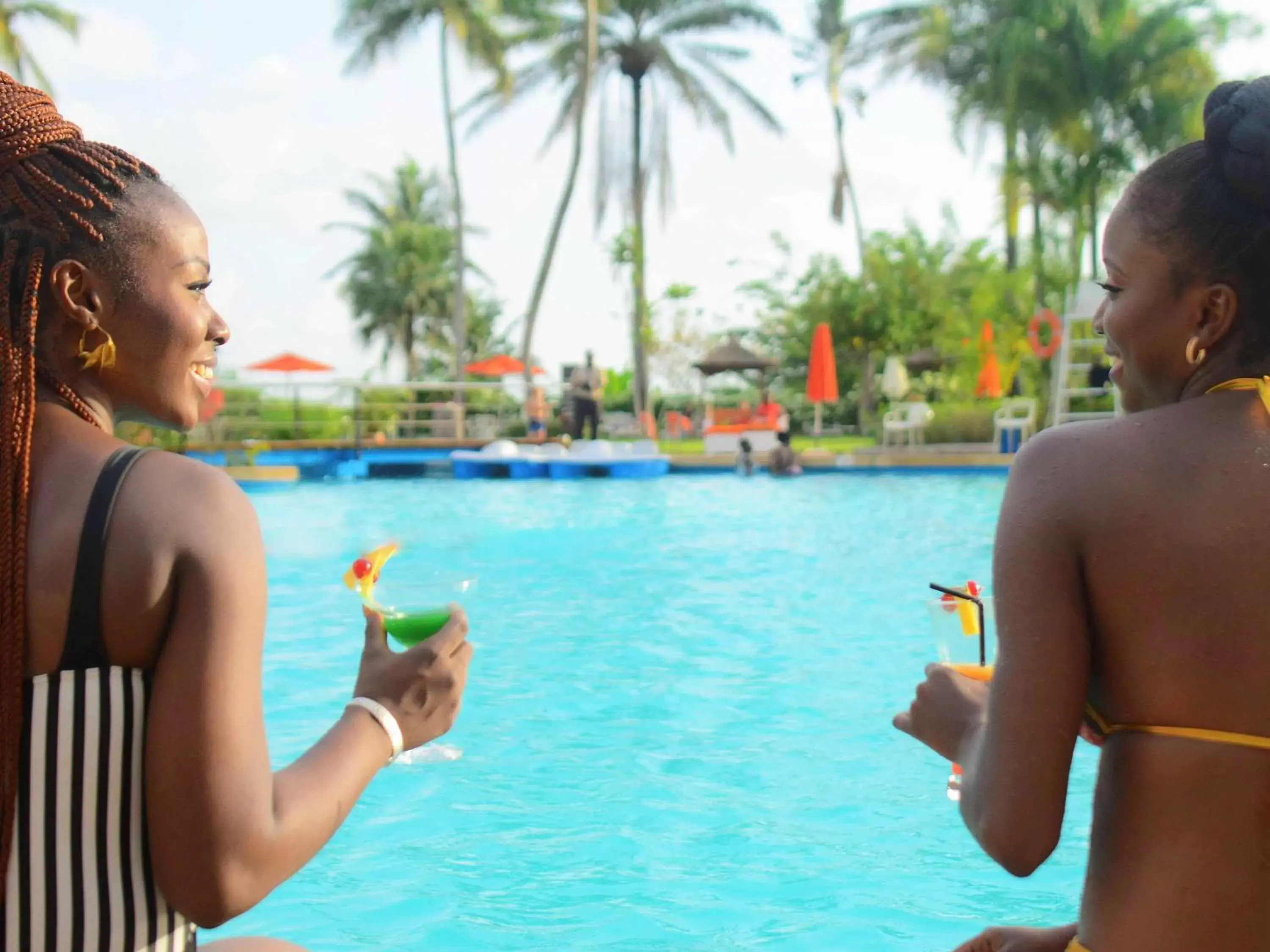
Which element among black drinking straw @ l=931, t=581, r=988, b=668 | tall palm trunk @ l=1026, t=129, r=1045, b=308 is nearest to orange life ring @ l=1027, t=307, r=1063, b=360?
tall palm trunk @ l=1026, t=129, r=1045, b=308

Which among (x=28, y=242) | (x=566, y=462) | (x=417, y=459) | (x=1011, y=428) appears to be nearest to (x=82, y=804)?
(x=28, y=242)

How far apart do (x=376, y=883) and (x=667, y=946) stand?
41.5 inches

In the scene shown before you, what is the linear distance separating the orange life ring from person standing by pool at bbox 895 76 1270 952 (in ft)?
74.4

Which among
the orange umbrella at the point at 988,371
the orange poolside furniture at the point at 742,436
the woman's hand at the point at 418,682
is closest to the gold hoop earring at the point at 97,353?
the woman's hand at the point at 418,682

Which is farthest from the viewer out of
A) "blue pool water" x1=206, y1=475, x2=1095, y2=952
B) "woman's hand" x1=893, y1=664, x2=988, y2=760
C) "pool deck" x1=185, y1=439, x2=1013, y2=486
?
"pool deck" x1=185, y1=439, x2=1013, y2=486

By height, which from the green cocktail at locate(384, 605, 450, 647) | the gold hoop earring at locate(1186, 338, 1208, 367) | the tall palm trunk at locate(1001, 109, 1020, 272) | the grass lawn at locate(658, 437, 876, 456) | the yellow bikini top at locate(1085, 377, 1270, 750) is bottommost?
the grass lawn at locate(658, 437, 876, 456)

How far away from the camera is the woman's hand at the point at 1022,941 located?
1.56 m

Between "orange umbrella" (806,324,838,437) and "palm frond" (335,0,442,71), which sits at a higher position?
"palm frond" (335,0,442,71)

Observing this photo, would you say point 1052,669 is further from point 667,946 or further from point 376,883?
point 376,883

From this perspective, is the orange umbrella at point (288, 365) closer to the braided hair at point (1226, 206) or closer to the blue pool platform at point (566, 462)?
the blue pool platform at point (566, 462)

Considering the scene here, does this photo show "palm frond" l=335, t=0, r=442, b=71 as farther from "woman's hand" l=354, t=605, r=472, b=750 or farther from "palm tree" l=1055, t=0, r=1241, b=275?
"woman's hand" l=354, t=605, r=472, b=750

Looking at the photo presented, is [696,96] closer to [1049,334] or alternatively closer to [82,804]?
[1049,334]

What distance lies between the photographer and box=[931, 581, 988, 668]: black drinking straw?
194cm

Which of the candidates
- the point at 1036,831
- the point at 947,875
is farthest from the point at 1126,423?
the point at 947,875
